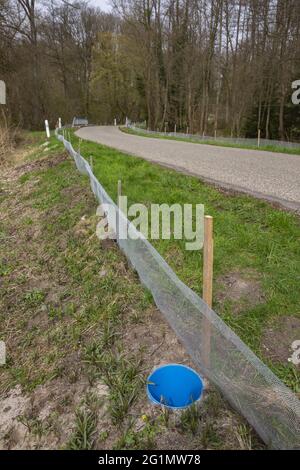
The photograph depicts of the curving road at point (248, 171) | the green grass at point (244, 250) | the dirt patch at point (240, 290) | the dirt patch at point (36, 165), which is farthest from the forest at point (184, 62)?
the dirt patch at point (240, 290)

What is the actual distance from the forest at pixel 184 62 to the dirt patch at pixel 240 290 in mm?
19008

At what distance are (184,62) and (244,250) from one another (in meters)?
28.1

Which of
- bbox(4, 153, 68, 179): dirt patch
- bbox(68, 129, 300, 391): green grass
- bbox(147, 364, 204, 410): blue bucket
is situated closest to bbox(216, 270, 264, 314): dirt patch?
bbox(68, 129, 300, 391): green grass

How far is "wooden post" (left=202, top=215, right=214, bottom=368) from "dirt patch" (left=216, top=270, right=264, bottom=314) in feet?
2.66

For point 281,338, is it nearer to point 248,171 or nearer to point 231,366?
point 231,366

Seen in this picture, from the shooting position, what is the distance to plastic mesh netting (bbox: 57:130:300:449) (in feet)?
7.53

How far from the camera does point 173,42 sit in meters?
28.7

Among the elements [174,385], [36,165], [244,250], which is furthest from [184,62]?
[174,385]

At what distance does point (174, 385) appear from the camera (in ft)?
9.66

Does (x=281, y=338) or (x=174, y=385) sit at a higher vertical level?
(x=281, y=338)

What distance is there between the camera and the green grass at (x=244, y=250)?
11.4 feet

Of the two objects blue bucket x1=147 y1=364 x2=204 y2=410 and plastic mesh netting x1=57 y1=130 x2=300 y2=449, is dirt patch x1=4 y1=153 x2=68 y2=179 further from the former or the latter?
blue bucket x1=147 y1=364 x2=204 y2=410

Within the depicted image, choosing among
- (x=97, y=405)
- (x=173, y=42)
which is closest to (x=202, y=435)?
(x=97, y=405)
